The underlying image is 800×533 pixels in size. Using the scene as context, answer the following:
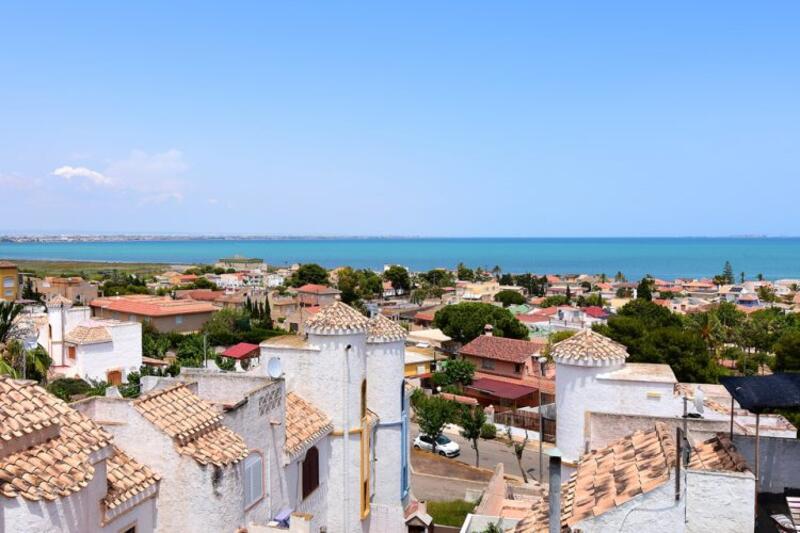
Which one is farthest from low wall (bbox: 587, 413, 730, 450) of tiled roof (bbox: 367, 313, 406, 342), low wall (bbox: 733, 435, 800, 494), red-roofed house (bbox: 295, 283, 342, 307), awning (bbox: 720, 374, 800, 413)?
red-roofed house (bbox: 295, 283, 342, 307)

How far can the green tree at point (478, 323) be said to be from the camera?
6206cm

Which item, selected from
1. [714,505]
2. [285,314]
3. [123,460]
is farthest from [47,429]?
[285,314]

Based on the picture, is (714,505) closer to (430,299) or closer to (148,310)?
(148,310)

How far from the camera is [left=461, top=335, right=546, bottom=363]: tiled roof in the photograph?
49.7 metres

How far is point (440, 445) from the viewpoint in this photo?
110ft

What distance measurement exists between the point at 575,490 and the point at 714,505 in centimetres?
323

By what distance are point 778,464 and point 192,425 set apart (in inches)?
380

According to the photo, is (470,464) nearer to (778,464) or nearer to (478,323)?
(778,464)

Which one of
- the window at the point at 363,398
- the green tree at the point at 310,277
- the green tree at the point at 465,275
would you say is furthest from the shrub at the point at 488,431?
the green tree at the point at 465,275

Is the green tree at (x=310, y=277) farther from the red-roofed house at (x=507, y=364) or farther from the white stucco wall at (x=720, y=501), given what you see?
the white stucco wall at (x=720, y=501)

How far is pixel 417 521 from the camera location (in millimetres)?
17609

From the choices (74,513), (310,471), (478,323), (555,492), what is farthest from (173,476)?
(478,323)

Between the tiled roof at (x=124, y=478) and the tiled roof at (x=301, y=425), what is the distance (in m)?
4.02

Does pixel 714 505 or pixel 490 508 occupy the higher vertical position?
pixel 714 505
